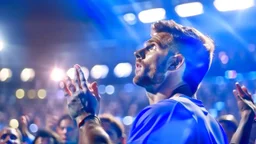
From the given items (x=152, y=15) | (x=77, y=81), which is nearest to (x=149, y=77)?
(x=77, y=81)

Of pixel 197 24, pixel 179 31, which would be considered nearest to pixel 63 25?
pixel 197 24

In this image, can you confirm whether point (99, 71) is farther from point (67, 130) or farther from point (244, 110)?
point (244, 110)

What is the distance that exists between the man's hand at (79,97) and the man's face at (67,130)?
356 cm

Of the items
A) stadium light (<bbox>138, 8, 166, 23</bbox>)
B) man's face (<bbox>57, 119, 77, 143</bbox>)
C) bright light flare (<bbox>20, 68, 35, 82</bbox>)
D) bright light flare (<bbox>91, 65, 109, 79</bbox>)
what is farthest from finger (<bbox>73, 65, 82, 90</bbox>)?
bright light flare (<bbox>20, 68, 35, 82</bbox>)

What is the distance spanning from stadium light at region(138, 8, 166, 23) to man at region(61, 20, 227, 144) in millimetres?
10700

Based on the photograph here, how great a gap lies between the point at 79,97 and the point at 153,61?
18.4 inches

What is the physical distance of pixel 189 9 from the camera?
40.3 feet

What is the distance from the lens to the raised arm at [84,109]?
2.32 meters

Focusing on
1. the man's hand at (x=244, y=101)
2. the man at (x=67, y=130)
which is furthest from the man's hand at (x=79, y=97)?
the man at (x=67, y=130)

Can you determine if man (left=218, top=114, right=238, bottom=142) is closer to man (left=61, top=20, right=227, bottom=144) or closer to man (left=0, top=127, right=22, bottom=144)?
man (left=0, top=127, right=22, bottom=144)

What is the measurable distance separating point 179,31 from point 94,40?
16052 mm

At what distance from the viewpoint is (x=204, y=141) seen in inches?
75.6

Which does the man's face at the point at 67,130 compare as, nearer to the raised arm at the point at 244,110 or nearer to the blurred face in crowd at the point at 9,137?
the blurred face in crowd at the point at 9,137

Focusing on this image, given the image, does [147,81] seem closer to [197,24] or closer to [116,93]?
[197,24]
